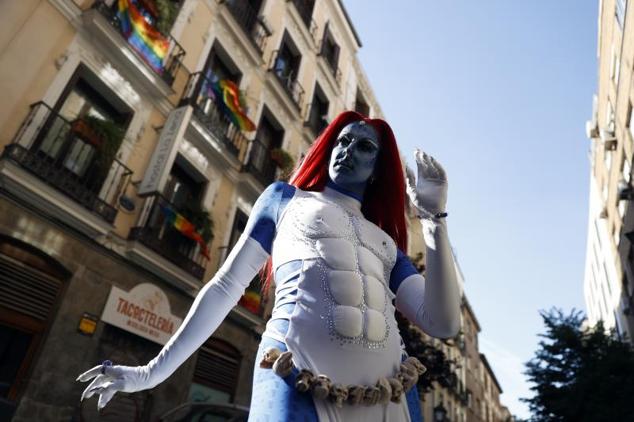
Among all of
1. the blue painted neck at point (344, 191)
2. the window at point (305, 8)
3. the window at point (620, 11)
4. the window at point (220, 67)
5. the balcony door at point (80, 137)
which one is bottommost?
the blue painted neck at point (344, 191)

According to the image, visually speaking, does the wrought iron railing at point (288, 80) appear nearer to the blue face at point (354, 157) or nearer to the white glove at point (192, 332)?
the blue face at point (354, 157)

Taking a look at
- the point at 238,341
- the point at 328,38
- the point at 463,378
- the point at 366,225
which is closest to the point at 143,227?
the point at 238,341

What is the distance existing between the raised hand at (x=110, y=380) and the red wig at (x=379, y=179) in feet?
2.29

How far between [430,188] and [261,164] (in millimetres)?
12195

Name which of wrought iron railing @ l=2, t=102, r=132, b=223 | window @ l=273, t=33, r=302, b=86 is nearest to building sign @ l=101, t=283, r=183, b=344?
wrought iron railing @ l=2, t=102, r=132, b=223

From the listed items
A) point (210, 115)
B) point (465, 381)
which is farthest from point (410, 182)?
point (465, 381)

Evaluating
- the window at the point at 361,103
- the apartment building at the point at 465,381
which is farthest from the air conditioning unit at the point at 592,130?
the window at the point at 361,103

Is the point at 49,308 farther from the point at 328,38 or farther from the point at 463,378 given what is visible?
the point at 463,378

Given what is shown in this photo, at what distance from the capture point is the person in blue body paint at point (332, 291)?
1370 mm

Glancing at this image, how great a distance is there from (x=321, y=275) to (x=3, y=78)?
7672 millimetres

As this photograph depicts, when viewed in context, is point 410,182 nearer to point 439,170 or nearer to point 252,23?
point 439,170

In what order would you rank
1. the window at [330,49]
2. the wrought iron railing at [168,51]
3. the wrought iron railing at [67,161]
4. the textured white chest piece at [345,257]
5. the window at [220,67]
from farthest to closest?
the window at [330,49] → the window at [220,67] → the wrought iron railing at [168,51] → the wrought iron railing at [67,161] → the textured white chest piece at [345,257]

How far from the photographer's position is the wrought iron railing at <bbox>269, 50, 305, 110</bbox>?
14.4 metres

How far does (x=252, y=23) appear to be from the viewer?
13.9 meters
